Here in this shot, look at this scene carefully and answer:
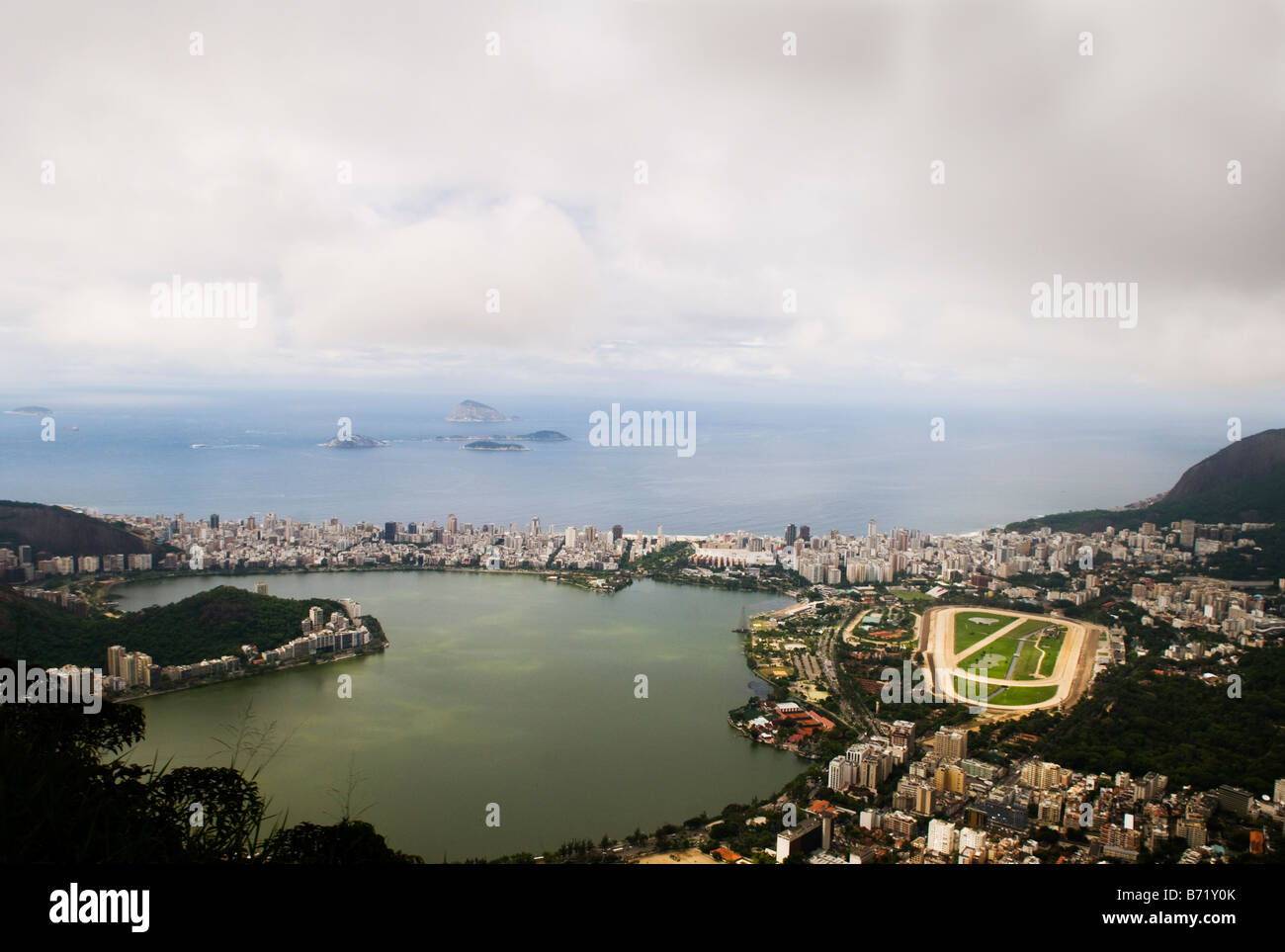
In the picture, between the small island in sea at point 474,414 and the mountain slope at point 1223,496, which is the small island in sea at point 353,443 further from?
Answer: the mountain slope at point 1223,496

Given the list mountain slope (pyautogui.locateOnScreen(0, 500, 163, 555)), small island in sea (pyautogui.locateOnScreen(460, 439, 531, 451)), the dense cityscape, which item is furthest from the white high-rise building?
small island in sea (pyautogui.locateOnScreen(460, 439, 531, 451))

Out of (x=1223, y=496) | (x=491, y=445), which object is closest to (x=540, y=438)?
(x=491, y=445)

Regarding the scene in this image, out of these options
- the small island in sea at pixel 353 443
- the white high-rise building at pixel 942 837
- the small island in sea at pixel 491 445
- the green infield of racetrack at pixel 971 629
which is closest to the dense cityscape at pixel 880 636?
the white high-rise building at pixel 942 837

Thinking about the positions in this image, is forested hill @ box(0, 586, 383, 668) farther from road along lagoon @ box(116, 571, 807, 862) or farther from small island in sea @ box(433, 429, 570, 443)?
small island in sea @ box(433, 429, 570, 443)

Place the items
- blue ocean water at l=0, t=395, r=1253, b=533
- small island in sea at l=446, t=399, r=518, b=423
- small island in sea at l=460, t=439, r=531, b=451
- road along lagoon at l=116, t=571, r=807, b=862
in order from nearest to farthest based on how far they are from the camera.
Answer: road along lagoon at l=116, t=571, r=807, b=862
blue ocean water at l=0, t=395, r=1253, b=533
small island in sea at l=460, t=439, r=531, b=451
small island in sea at l=446, t=399, r=518, b=423
